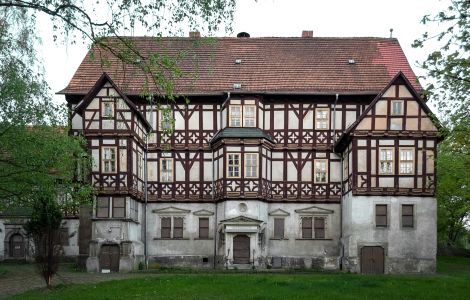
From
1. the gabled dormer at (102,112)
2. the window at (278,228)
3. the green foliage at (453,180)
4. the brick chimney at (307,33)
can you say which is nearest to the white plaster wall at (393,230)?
the green foliage at (453,180)

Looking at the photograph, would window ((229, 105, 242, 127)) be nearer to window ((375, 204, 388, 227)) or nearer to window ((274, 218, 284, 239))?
window ((274, 218, 284, 239))

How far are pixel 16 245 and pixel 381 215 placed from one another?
96.5ft

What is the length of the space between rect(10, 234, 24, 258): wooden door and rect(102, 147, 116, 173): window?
17684 mm

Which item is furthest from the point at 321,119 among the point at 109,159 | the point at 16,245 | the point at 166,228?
the point at 16,245

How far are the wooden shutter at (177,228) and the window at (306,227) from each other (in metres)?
7.73

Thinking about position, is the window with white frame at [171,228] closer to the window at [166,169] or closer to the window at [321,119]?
the window at [166,169]

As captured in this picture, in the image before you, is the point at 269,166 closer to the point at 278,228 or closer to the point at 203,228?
the point at 278,228

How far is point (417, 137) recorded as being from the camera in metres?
35.1

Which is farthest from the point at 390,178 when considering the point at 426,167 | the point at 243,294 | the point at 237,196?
the point at 243,294

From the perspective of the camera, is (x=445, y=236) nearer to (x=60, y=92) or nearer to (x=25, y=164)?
(x=60, y=92)

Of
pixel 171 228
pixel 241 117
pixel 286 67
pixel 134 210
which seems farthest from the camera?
pixel 286 67

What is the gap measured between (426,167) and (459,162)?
18.3ft

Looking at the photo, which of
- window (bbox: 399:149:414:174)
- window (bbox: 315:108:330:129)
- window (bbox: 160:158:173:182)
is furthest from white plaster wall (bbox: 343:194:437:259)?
window (bbox: 160:158:173:182)

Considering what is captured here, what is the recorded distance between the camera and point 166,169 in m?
39.2
